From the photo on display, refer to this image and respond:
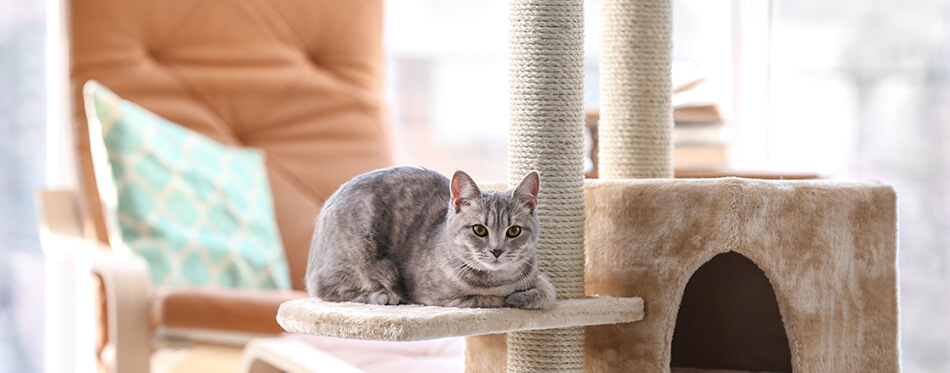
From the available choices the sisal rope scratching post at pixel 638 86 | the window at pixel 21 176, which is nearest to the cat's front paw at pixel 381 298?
the sisal rope scratching post at pixel 638 86

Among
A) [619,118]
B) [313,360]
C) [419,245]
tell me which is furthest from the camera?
[619,118]

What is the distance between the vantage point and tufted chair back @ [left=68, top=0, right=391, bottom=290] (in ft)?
6.18

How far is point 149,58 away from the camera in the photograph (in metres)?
1.95

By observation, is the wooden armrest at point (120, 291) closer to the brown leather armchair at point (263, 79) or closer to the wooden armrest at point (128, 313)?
the wooden armrest at point (128, 313)

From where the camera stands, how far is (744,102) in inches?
105

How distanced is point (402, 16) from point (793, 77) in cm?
109

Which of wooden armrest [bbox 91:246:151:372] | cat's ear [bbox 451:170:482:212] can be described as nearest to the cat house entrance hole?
cat's ear [bbox 451:170:482:212]

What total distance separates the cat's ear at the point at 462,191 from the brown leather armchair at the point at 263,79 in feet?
3.65

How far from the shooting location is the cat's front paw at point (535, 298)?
889mm

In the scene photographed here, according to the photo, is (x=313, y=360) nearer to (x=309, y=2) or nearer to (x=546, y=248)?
(x=546, y=248)

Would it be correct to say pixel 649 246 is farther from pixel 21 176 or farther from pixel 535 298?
pixel 21 176

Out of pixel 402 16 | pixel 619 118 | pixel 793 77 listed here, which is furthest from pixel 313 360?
pixel 793 77

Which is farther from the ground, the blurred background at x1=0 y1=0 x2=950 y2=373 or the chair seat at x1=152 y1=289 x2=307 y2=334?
the blurred background at x1=0 y1=0 x2=950 y2=373

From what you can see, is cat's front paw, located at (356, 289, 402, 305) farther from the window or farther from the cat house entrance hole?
the window
